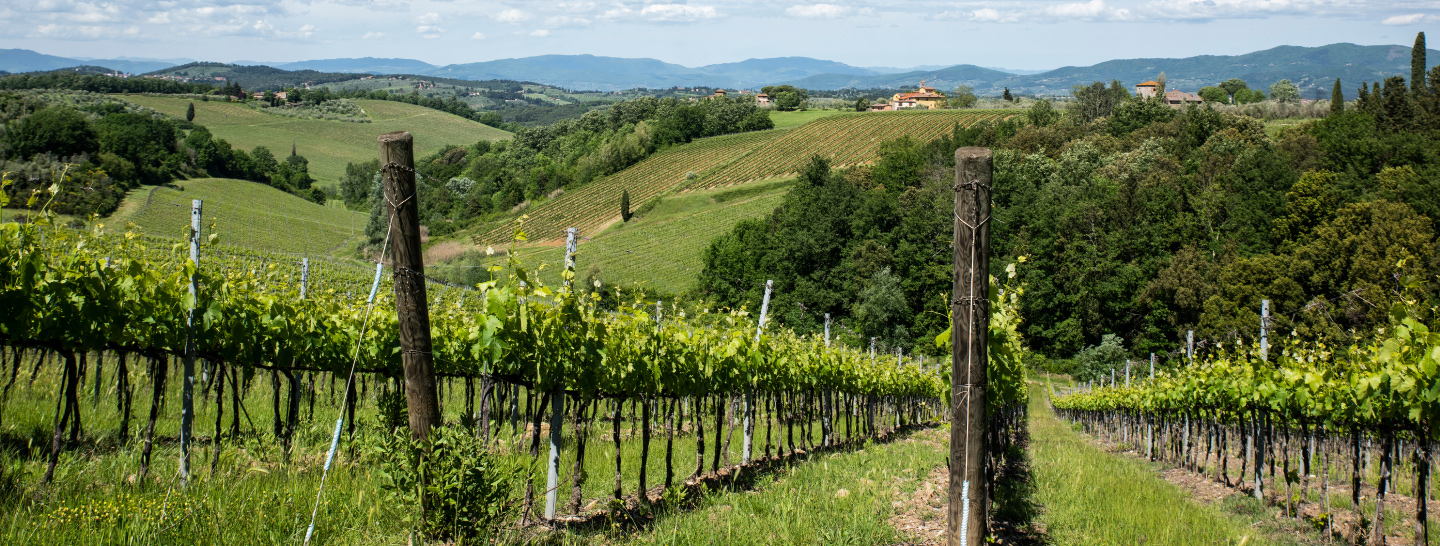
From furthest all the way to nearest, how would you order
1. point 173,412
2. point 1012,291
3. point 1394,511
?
point 1394,511
point 173,412
point 1012,291

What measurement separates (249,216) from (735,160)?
1767 inches

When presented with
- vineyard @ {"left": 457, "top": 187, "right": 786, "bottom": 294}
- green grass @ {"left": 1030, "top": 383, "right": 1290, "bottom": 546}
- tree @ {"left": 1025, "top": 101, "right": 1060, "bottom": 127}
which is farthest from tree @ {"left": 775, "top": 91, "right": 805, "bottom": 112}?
green grass @ {"left": 1030, "top": 383, "right": 1290, "bottom": 546}

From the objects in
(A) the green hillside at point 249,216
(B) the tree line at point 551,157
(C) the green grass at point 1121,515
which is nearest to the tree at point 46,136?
(A) the green hillside at point 249,216

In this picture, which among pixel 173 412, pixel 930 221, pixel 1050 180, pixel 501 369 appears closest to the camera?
pixel 501 369

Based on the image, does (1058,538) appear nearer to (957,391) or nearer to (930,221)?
(957,391)

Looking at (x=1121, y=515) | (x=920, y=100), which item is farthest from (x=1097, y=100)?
(x=1121, y=515)

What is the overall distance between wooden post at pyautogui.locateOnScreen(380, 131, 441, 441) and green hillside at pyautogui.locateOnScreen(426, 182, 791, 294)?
44.7 metres

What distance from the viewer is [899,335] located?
49062mm

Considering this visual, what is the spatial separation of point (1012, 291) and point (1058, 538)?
2.01m

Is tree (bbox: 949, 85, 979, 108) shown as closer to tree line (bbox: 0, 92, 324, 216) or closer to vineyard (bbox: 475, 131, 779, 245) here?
vineyard (bbox: 475, 131, 779, 245)

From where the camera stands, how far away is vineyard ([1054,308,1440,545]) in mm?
6570

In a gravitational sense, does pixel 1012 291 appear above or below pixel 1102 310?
above

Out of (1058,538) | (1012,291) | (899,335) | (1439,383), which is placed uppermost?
(1012,291)

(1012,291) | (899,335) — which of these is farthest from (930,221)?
(1012,291)
